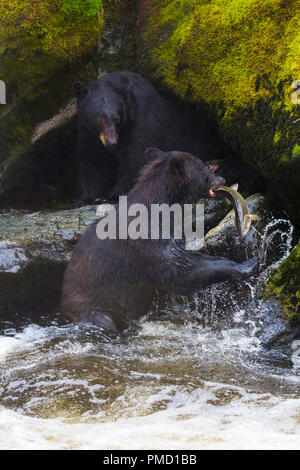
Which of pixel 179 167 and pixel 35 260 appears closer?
pixel 179 167

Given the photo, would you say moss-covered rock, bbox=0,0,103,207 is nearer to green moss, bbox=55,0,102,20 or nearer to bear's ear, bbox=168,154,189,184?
green moss, bbox=55,0,102,20

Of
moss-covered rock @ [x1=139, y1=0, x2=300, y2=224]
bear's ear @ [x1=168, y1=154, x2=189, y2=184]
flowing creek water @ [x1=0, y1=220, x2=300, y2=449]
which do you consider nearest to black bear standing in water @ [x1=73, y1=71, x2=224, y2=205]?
moss-covered rock @ [x1=139, y1=0, x2=300, y2=224]

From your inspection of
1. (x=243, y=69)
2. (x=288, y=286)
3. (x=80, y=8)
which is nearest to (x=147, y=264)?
(x=288, y=286)

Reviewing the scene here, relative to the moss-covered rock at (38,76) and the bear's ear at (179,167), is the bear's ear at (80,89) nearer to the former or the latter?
the moss-covered rock at (38,76)

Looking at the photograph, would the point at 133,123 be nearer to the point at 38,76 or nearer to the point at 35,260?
the point at 38,76

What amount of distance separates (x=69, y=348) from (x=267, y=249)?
2517mm

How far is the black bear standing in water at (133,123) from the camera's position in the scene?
8547 mm

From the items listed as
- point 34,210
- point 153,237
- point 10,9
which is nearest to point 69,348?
point 153,237

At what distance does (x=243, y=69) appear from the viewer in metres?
7.54

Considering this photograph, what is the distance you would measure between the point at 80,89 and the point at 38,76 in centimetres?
89

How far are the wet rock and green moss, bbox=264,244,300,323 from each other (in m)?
2.36

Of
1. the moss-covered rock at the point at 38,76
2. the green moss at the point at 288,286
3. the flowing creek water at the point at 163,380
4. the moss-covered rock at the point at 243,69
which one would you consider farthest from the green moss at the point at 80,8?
the green moss at the point at 288,286

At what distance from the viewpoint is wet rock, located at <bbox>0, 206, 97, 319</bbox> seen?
650 centimetres

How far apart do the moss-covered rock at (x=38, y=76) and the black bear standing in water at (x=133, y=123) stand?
0.68 metres
